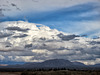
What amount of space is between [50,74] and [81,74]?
2101 centimetres

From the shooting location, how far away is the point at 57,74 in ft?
343

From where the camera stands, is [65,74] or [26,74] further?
[26,74]

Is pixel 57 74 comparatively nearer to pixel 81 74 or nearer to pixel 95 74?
pixel 81 74

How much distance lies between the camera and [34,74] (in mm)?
108000

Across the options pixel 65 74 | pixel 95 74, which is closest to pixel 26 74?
pixel 65 74

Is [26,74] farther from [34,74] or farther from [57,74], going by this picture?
[57,74]

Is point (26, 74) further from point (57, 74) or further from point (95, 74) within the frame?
point (95, 74)

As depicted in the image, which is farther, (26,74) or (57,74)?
(26,74)

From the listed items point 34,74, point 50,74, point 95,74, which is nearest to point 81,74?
point 95,74

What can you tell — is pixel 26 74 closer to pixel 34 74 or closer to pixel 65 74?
pixel 34 74

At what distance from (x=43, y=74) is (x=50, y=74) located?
15.5 ft

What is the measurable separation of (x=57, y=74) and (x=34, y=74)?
52.4 feet

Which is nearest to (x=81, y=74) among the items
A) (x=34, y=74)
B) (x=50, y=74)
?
(x=50, y=74)

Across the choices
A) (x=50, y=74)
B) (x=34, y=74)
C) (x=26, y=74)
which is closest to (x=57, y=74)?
(x=50, y=74)
